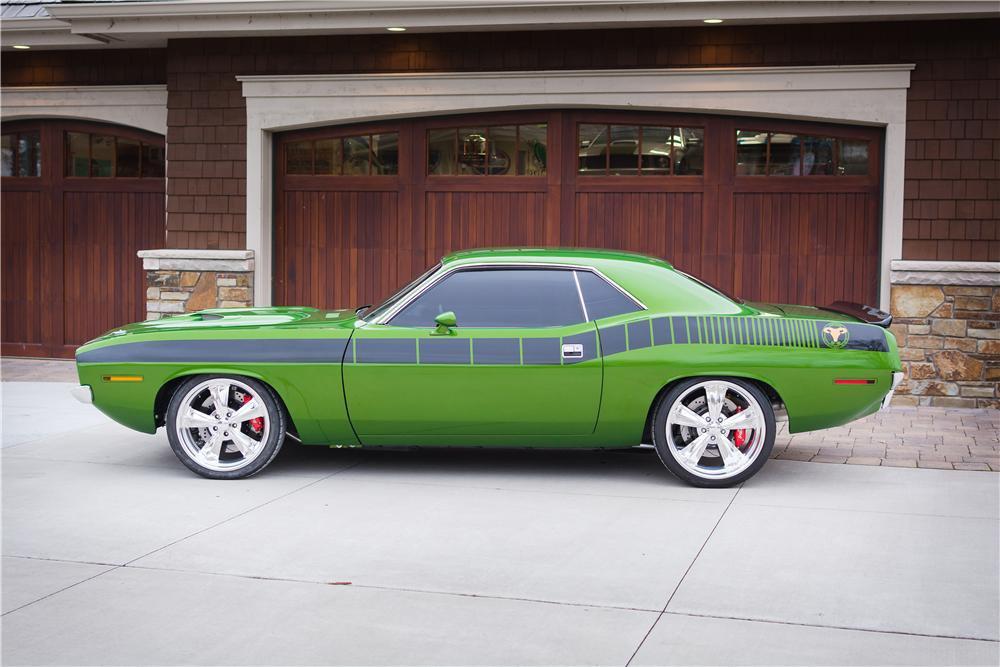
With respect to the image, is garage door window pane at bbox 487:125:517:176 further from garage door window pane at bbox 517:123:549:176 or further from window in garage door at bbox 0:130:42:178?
window in garage door at bbox 0:130:42:178

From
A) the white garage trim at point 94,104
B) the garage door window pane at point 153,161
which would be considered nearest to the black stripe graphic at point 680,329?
the white garage trim at point 94,104

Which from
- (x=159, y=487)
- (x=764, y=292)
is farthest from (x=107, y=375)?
(x=764, y=292)

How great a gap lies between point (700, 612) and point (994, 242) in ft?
22.5

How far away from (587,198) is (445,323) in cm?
464

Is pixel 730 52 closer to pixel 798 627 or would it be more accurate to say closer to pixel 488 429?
pixel 488 429

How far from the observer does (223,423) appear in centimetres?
710

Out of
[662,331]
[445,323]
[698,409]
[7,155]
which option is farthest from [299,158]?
[698,409]

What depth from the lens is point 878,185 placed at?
10594 millimetres

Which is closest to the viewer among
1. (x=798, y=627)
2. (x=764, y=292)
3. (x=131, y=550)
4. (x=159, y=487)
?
(x=798, y=627)

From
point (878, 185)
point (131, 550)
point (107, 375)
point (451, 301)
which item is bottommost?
point (131, 550)

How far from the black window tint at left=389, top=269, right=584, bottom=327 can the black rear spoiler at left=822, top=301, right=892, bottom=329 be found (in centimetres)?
179

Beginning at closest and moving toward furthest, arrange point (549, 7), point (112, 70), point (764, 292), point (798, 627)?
point (798, 627) < point (549, 7) < point (764, 292) < point (112, 70)

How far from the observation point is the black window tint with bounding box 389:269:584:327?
23.0 ft

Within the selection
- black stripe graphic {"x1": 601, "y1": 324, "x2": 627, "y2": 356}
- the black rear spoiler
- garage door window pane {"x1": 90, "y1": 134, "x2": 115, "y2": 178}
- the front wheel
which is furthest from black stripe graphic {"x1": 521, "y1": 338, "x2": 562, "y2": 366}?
garage door window pane {"x1": 90, "y1": 134, "x2": 115, "y2": 178}
